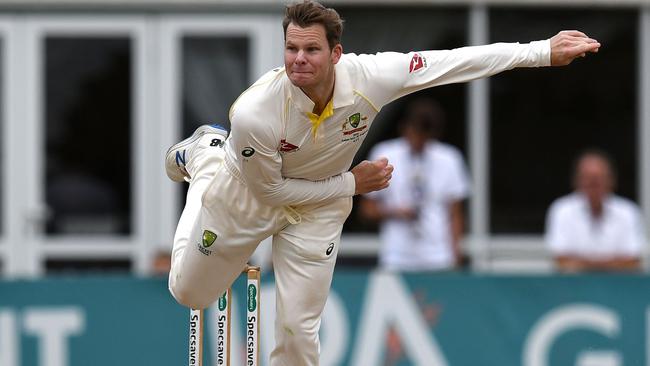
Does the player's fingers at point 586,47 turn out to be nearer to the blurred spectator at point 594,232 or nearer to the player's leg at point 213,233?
the player's leg at point 213,233

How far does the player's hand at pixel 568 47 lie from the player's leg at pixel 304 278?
1255 millimetres

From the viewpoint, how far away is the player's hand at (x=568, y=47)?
6.40 metres

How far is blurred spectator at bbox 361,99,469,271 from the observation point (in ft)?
34.3

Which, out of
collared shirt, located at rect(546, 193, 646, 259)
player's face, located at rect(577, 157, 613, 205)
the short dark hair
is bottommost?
collared shirt, located at rect(546, 193, 646, 259)

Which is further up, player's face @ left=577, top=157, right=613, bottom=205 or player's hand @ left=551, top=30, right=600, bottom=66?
player's hand @ left=551, top=30, right=600, bottom=66

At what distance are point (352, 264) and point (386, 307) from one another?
185 centimetres

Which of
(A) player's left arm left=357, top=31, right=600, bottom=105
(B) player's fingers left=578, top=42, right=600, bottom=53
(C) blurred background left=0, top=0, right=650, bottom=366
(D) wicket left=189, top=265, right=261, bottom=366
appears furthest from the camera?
(C) blurred background left=0, top=0, right=650, bottom=366

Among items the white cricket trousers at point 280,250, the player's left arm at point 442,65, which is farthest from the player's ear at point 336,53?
the white cricket trousers at point 280,250

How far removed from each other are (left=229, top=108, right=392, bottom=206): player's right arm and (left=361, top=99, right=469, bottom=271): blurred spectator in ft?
11.5

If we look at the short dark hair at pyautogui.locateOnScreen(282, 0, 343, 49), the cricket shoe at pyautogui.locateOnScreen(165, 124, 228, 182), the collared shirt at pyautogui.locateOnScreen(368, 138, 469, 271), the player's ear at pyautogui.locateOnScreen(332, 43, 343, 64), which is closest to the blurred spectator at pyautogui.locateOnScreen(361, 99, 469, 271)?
the collared shirt at pyautogui.locateOnScreen(368, 138, 469, 271)

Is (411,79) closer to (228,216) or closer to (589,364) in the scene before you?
(228,216)

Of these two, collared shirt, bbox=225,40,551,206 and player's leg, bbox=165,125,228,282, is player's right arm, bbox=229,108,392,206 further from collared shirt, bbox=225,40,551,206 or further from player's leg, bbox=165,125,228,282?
player's leg, bbox=165,125,228,282

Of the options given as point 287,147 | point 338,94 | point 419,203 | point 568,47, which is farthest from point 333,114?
point 419,203

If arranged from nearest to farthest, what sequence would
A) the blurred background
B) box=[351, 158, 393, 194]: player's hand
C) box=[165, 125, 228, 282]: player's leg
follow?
box=[351, 158, 393, 194]: player's hand → box=[165, 125, 228, 282]: player's leg → the blurred background
